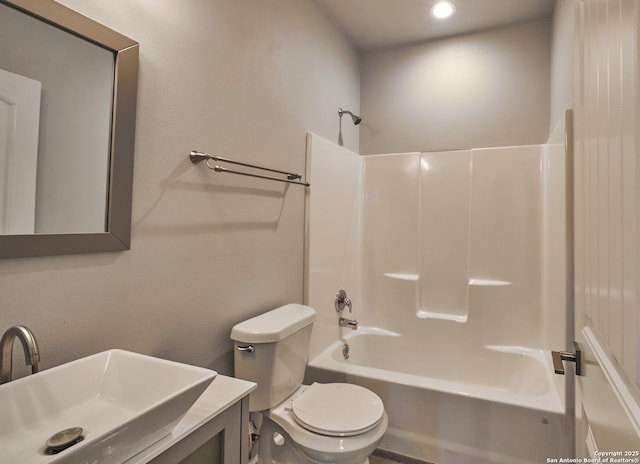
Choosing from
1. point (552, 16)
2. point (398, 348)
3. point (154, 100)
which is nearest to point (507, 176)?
point (552, 16)

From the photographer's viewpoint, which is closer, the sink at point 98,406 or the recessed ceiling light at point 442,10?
the sink at point 98,406

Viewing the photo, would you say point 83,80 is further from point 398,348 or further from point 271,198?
point 398,348

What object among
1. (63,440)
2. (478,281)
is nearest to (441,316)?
(478,281)

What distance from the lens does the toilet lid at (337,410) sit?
4.86ft

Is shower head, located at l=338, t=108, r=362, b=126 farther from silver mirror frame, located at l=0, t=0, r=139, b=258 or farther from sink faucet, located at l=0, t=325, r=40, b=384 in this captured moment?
sink faucet, located at l=0, t=325, r=40, b=384

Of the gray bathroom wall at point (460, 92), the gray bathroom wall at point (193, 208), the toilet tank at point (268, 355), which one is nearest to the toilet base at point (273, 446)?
the toilet tank at point (268, 355)

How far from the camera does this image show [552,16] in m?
2.47


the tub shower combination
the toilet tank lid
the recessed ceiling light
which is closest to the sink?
the toilet tank lid

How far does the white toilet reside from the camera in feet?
4.78

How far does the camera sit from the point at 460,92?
2795 millimetres

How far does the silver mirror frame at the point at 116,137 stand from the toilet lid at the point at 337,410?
1029 mm

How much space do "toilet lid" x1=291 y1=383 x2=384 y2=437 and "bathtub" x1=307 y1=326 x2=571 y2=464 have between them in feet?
0.91

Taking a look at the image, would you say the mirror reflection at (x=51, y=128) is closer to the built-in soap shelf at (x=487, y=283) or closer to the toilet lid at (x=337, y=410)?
the toilet lid at (x=337, y=410)

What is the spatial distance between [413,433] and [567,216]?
1.39 metres
